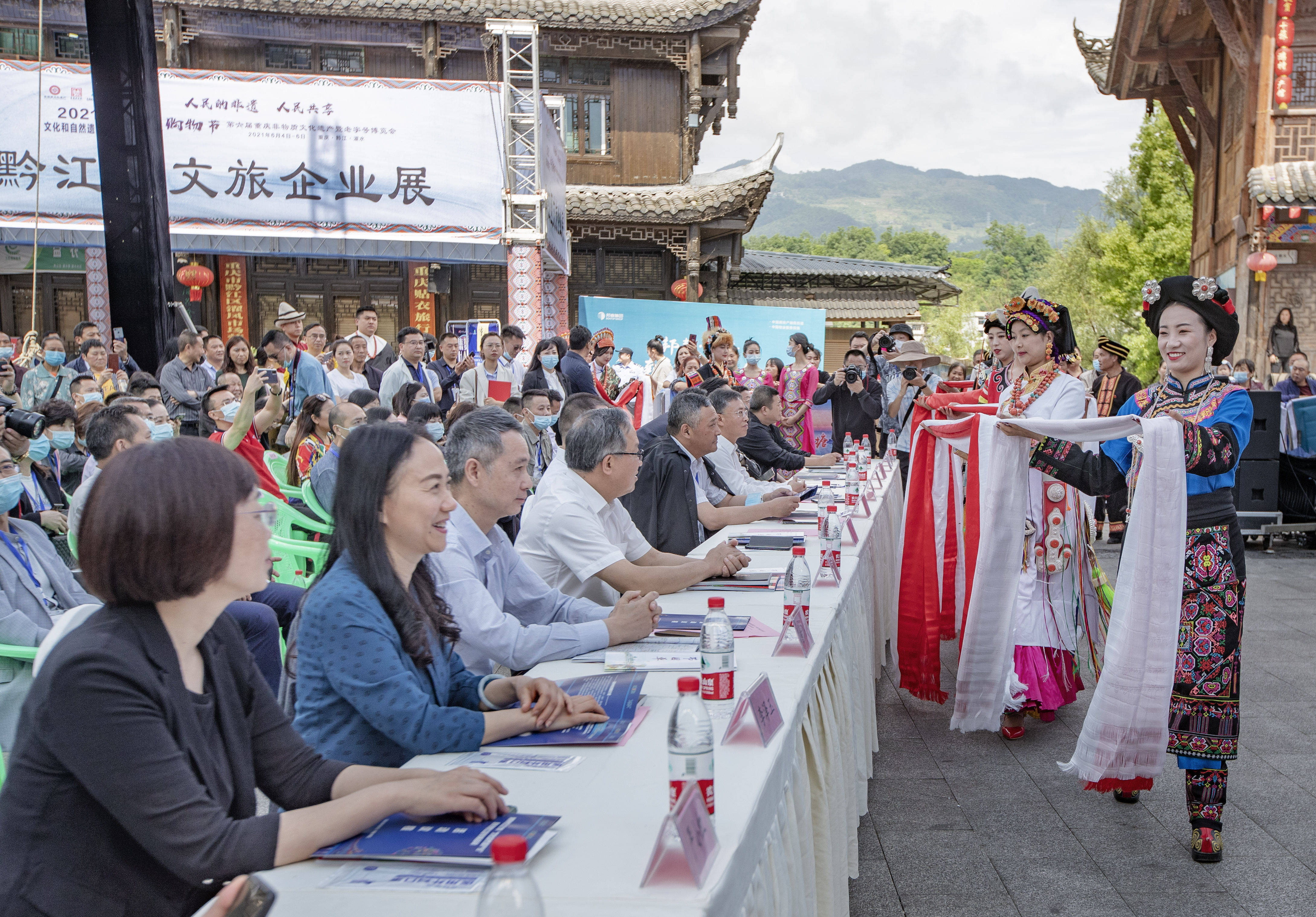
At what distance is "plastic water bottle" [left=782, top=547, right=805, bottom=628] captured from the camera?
2.45 meters

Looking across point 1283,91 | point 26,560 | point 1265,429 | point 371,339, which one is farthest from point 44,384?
point 1283,91

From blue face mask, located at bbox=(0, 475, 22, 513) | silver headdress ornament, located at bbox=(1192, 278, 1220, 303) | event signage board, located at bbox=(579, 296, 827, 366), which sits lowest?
blue face mask, located at bbox=(0, 475, 22, 513)

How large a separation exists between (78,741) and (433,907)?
1.50 ft

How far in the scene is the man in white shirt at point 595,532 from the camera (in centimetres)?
302

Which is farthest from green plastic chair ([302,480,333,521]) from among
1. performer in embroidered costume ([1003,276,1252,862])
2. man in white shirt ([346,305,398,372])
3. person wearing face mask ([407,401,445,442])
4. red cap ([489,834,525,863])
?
red cap ([489,834,525,863])

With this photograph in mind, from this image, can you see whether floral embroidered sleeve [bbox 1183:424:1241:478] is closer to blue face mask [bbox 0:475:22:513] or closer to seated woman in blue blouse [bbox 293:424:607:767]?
seated woman in blue blouse [bbox 293:424:607:767]

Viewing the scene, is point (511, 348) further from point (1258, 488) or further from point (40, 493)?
point (1258, 488)

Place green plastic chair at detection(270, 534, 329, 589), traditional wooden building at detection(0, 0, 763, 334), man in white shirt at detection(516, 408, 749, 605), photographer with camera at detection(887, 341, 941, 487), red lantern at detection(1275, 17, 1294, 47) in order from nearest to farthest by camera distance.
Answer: man in white shirt at detection(516, 408, 749, 605), green plastic chair at detection(270, 534, 329, 589), photographer with camera at detection(887, 341, 941, 487), red lantern at detection(1275, 17, 1294, 47), traditional wooden building at detection(0, 0, 763, 334)

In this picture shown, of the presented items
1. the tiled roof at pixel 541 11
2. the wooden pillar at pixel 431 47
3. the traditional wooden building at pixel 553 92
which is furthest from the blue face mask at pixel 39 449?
the wooden pillar at pixel 431 47

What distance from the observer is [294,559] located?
4352 millimetres

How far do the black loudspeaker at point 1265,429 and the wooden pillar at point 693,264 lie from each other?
26.2 feet

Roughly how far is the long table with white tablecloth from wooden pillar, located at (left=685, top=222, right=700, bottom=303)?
11871 millimetres

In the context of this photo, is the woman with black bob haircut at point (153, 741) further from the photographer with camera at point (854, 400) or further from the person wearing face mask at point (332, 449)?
the photographer with camera at point (854, 400)

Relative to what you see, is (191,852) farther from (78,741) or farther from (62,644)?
(62,644)
